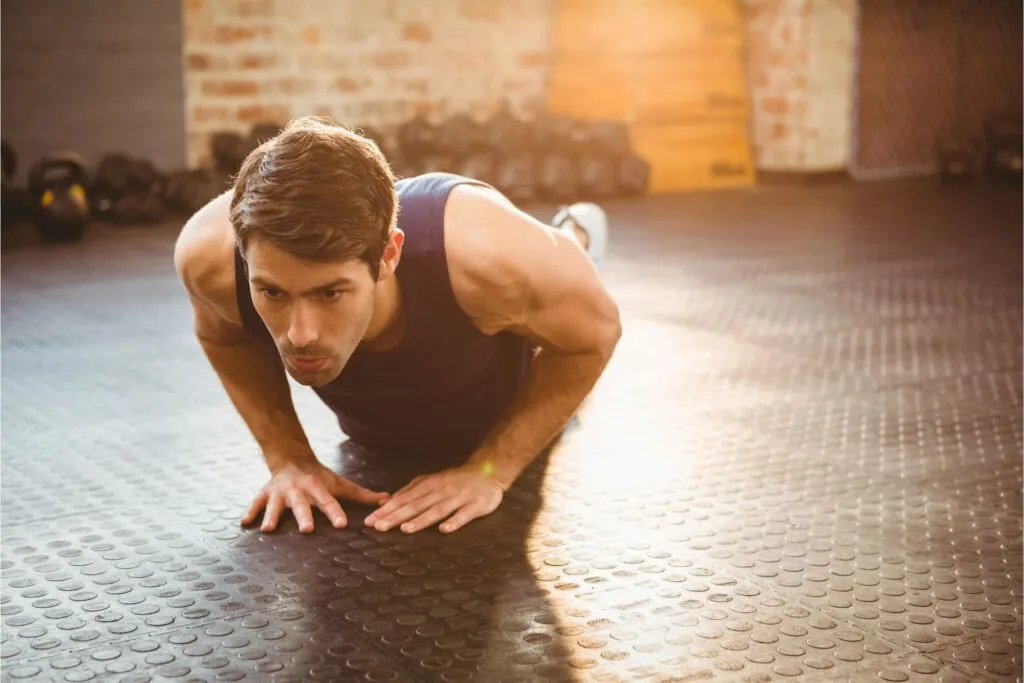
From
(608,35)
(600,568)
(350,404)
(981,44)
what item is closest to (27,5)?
(608,35)

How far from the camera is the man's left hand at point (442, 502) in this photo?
189 centimetres

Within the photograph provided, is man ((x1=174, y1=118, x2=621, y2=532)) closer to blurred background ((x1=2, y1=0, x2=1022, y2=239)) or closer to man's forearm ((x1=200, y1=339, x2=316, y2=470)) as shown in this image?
man's forearm ((x1=200, y1=339, x2=316, y2=470))

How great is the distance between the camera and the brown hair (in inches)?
59.4

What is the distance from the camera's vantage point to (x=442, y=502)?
1.94 m

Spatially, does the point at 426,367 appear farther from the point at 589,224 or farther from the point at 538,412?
the point at 589,224

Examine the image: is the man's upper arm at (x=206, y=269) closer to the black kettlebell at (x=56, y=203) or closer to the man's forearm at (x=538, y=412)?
the man's forearm at (x=538, y=412)

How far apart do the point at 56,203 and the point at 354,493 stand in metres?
3.50

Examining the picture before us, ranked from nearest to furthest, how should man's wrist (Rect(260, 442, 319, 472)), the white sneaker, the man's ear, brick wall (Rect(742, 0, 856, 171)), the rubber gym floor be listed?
the rubber gym floor
the man's ear
man's wrist (Rect(260, 442, 319, 472))
the white sneaker
brick wall (Rect(742, 0, 856, 171))

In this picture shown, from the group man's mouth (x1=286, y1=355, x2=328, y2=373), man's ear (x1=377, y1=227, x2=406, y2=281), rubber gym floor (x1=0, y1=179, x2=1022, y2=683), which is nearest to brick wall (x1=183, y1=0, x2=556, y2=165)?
rubber gym floor (x1=0, y1=179, x2=1022, y2=683)

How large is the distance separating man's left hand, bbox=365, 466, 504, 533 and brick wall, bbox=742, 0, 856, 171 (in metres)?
5.47

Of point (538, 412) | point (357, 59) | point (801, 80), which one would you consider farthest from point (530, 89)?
point (538, 412)

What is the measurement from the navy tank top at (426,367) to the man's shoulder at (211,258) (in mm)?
22

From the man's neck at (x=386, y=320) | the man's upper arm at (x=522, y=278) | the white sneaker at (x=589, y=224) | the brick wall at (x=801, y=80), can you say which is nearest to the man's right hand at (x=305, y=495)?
the man's neck at (x=386, y=320)

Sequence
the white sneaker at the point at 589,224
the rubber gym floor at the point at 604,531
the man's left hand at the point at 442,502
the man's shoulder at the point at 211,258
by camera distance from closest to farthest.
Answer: the rubber gym floor at the point at 604,531
the man's shoulder at the point at 211,258
the man's left hand at the point at 442,502
the white sneaker at the point at 589,224
